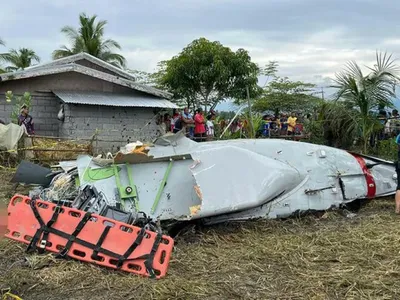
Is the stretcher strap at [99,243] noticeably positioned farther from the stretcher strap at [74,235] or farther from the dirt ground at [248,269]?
the stretcher strap at [74,235]

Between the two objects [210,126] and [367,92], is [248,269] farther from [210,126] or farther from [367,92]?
[210,126]

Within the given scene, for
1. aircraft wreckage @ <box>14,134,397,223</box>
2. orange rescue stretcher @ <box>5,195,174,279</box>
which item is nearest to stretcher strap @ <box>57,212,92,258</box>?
orange rescue stretcher @ <box>5,195,174,279</box>

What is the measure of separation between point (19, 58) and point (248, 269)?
39.2 meters

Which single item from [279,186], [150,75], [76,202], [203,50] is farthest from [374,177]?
[150,75]

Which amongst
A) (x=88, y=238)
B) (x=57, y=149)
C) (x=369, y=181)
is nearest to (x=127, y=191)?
(x=88, y=238)

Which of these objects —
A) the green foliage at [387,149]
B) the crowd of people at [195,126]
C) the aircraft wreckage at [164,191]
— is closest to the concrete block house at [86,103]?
the crowd of people at [195,126]

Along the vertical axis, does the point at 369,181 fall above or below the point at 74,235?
below

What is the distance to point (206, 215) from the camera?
5.41 m

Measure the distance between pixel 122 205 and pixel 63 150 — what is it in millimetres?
5810

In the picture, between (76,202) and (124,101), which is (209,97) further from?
(76,202)

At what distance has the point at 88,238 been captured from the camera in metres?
4.58

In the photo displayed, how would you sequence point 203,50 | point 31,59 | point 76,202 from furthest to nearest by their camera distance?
1. point 31,59
2. point 203,50
3. point 76,202

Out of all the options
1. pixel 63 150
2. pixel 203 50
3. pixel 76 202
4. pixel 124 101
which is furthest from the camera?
pixel 203 50

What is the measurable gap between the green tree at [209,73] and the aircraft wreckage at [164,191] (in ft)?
57.2
